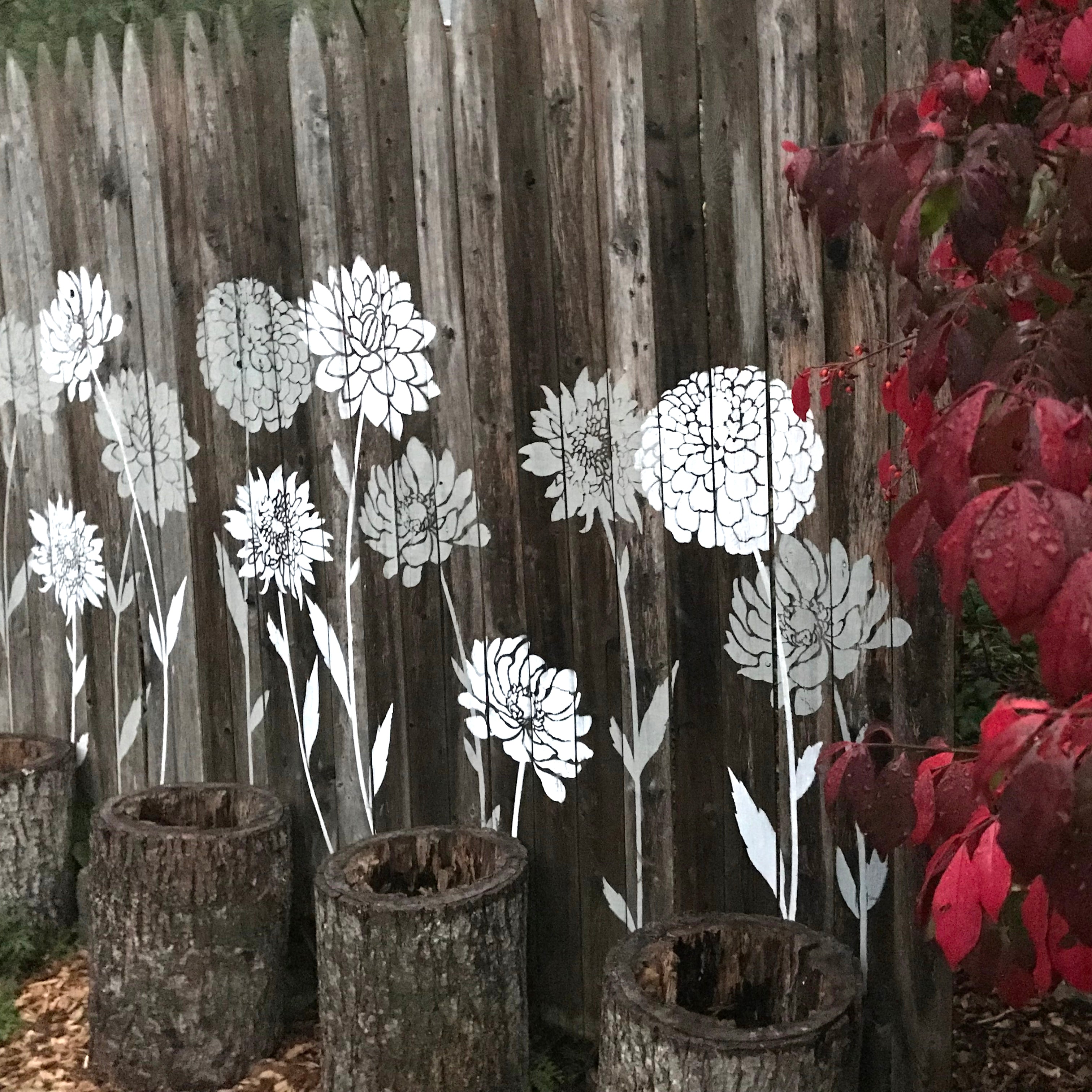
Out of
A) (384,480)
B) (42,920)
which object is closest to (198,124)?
(384,480)

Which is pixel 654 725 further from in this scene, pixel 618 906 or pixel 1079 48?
pixel 1079 48

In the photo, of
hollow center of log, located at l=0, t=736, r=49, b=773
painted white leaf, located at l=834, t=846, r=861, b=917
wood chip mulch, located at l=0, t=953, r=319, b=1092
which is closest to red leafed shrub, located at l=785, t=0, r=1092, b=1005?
painted white leaf, located at l=834, t=846, r=861, b=917

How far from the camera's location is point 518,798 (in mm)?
3334

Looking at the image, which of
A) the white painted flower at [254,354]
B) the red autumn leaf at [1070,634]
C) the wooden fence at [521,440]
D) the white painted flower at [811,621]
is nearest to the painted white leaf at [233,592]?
the wooden fence at [521,440]

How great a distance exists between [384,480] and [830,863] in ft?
5.19

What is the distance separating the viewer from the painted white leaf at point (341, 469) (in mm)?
3586

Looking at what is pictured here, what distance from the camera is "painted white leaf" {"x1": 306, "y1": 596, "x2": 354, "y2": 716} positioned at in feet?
→ 12.0

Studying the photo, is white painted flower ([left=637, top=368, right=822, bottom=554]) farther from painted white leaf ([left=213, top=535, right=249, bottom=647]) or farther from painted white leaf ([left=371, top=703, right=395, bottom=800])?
painted white leaf ([left=213, top=535, right=249, bottom=647])

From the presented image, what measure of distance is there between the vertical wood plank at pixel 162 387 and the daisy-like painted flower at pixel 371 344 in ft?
2.19

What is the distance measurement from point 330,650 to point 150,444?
103 cm

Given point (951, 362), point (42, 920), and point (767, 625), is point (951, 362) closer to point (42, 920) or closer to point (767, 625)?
point (767, 625)

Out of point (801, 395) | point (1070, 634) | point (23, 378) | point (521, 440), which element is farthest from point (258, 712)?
point (1070, 634)

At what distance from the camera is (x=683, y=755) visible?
3031 mm

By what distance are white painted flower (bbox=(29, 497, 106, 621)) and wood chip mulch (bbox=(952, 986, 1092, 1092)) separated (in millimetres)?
3121
